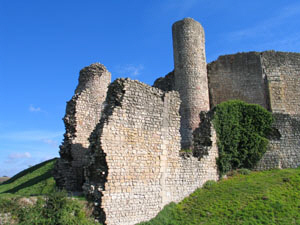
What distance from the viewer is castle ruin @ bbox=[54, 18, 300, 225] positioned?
10750 millimetres

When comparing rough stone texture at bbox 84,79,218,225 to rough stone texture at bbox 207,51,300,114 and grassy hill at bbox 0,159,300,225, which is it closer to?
grassy hill at bbox 0,159,300,225

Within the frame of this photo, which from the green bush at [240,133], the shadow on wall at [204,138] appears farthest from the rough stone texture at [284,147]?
the shadow on wall at [204,138]

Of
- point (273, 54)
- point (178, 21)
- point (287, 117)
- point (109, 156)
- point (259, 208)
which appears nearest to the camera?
point (109, 156)

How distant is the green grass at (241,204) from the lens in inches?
434

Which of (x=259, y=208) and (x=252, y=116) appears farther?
(x=252, y=116)

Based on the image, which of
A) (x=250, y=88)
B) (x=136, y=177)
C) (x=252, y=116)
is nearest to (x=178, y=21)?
(x=250, y=88)

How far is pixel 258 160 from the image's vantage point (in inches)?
675

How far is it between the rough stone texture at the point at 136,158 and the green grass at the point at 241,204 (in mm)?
569

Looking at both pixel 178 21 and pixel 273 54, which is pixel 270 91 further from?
pixel 178 21

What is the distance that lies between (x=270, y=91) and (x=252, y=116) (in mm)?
8360

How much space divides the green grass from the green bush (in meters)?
2.05

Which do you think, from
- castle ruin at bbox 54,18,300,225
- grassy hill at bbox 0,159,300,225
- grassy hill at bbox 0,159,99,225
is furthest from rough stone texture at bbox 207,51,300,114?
grassy hill at bbox 0,159,99,225

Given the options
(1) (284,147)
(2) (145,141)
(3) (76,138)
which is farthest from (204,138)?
A: (3) (76,138)

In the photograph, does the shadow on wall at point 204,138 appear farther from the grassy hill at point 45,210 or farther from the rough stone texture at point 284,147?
the grassy hill at point 45,210
